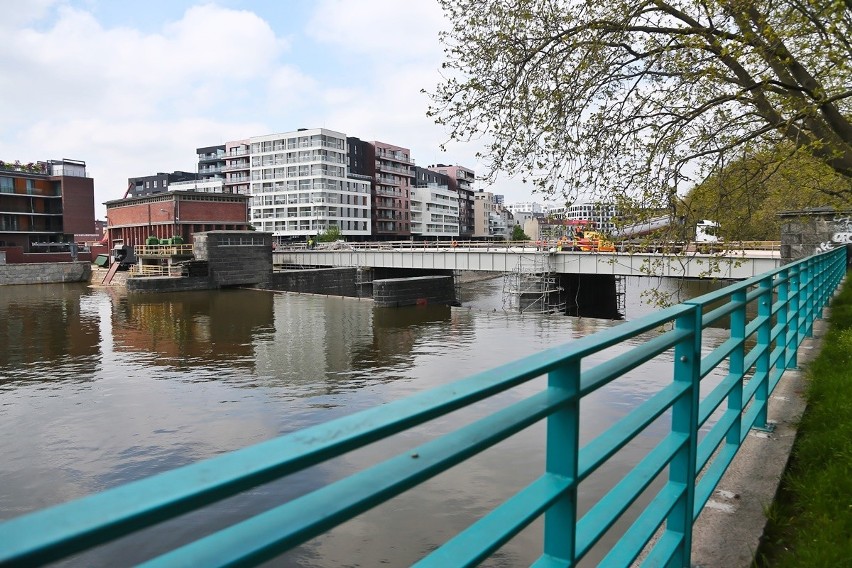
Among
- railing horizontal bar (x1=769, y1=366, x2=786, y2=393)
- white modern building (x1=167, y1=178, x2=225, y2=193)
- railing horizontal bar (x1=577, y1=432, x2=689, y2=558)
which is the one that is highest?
white modern building (x1=167, y1=178, x2=225, y2=193)

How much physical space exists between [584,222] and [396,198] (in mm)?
86665

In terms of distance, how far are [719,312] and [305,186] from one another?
3316 inches

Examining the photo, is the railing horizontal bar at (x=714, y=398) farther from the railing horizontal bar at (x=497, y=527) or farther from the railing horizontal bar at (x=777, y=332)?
the railing horizontal bar at (x=497, y=527)

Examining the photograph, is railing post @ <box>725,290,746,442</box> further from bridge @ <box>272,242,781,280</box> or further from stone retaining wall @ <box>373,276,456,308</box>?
stone retaining wall @ <box>373,276,456,308</box>

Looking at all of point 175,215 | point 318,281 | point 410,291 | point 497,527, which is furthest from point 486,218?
point 497,527

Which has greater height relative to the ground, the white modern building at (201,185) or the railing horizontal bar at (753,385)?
the white modern building at (201,185)

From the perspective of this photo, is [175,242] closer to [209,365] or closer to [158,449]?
[209,365]

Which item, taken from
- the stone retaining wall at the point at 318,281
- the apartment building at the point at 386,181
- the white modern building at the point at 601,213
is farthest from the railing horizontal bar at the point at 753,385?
→ the apartment building at the point at 386,181

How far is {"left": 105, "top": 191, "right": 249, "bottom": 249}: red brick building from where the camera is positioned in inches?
2061

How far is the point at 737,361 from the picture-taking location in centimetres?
414

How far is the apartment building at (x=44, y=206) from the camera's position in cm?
6438

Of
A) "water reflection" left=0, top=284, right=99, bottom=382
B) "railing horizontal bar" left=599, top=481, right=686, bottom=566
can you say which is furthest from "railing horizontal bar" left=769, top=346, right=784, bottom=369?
"water reflection" left=0, top=284, right=99, bottom=382

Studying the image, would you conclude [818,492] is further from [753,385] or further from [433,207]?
[433,207]

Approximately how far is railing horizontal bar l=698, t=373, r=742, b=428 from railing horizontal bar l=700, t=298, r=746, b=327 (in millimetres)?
432
